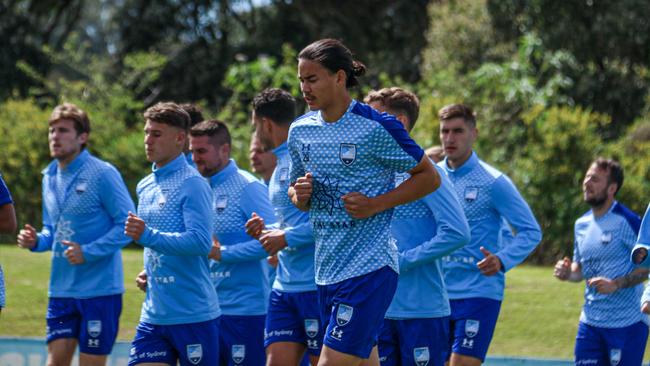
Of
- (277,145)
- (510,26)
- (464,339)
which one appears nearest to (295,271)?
(277,145)

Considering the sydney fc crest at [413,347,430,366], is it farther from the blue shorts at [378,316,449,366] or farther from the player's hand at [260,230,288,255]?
the player's hand at [260,230,288,255]

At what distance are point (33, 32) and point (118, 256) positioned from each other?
28487mm

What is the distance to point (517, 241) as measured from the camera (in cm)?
784

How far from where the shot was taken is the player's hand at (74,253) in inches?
301

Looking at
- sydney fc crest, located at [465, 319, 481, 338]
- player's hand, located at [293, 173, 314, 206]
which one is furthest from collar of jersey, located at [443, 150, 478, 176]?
player's hand, located at [293, 173, 314, 206]

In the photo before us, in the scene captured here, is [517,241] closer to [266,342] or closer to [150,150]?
[266,342]

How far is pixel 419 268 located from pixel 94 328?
99.7 inches

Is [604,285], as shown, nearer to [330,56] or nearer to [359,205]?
[359,205]

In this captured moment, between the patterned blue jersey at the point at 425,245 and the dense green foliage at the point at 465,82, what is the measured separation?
41.1 feet

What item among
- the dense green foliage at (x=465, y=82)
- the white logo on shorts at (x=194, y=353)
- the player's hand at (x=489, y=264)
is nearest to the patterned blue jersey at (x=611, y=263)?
the player's hand at (x=489, y=264)

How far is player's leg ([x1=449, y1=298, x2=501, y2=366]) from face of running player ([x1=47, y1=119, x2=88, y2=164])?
3034 millimetres

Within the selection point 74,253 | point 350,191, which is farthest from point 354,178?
point 74,253

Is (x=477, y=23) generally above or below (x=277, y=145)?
above

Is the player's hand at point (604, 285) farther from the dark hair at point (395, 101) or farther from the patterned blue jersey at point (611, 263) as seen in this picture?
the dark hair at point (395, 101)
